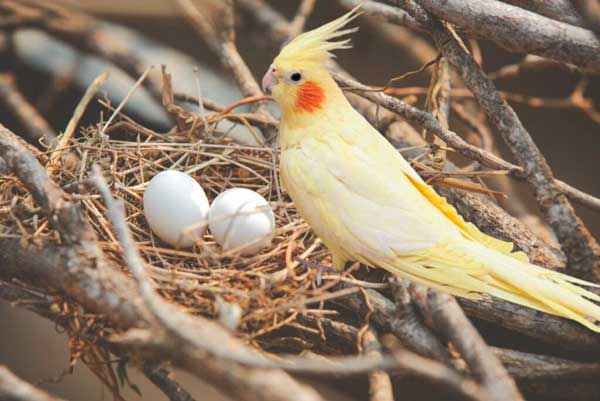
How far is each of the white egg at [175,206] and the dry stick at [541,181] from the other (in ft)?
2.14

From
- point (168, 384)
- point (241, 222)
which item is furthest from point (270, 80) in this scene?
point (168, 384)

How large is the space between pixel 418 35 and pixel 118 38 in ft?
3.91

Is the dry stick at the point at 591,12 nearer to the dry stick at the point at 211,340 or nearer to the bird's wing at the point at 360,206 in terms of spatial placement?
the bird's wing at the point at 360,206

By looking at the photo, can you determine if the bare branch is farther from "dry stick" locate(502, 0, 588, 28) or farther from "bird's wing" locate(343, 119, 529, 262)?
"dry stick" locate(502, 0, 588, 28)

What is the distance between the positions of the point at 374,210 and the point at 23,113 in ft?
5.14

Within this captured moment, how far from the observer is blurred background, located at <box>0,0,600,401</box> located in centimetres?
236

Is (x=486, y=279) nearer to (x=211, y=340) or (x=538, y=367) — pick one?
(x=538, y=367)

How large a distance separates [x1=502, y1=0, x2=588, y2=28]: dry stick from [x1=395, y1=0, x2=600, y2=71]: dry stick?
0.31 feet

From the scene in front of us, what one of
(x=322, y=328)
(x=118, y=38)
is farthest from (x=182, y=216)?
(x=118, y=38)

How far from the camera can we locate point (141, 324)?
1163 mm

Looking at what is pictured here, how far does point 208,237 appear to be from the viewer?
5.43ft

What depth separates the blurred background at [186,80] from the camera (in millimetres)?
2359

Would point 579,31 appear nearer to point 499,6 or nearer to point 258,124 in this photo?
point 499,6

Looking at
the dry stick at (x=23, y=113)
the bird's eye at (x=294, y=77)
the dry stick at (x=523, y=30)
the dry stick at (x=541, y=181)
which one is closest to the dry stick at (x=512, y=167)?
the dry stick at (x=541, y=181)
